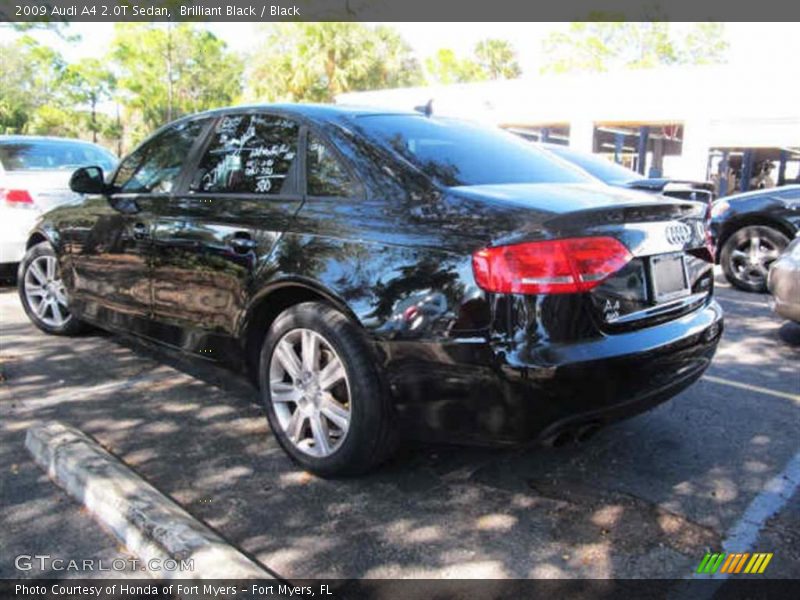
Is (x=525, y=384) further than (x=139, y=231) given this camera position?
No

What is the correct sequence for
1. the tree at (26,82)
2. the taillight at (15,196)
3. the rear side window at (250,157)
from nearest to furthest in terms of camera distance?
the rear side window at (250,157), the taillight at (15,196), the tree at (26,82)

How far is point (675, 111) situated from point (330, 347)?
63.1 feet

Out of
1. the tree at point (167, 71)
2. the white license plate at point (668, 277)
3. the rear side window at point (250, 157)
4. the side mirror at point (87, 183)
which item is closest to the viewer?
the white license plate at point (668, 277)

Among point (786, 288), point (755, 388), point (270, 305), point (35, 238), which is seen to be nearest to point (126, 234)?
point (270, 305)

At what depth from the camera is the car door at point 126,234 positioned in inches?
163

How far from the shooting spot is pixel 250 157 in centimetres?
370

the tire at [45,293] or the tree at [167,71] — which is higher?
the tree at [167,71]

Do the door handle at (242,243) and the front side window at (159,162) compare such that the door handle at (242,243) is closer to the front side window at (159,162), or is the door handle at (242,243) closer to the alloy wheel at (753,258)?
the front side window at (159,162)

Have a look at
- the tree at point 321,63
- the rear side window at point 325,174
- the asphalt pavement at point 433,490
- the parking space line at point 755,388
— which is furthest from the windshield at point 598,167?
the tree at point 321,63

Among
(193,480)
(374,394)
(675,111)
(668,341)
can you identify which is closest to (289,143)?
(374,394)

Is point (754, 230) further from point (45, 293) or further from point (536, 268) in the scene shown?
point (45, 293)

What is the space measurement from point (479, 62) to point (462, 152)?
56477 mm

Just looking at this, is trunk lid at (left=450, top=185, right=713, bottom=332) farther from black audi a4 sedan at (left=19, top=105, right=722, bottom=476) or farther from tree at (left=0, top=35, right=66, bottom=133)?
tree at (left=0, top=35, right=66, bottom=133)

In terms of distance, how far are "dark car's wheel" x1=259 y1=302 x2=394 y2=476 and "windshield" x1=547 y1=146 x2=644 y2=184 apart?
15.1 feet
